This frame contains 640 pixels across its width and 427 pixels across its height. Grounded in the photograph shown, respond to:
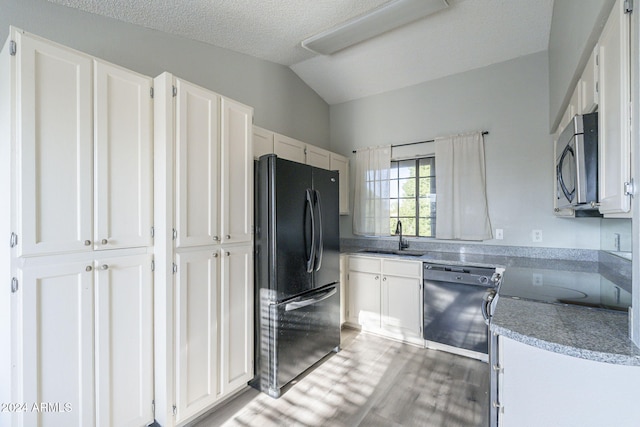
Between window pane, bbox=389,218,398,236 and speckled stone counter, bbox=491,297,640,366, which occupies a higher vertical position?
window pane, bbox=389,218,398,236

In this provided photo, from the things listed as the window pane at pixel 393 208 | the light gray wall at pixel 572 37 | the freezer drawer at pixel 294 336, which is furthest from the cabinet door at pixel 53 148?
the window pane at pixel 393 208

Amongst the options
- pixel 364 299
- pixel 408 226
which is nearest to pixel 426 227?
pixel 408 226

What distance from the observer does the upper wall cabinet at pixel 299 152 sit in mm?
2551

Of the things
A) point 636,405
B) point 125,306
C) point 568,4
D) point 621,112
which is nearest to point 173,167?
point 125,306

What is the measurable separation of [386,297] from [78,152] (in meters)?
2.86

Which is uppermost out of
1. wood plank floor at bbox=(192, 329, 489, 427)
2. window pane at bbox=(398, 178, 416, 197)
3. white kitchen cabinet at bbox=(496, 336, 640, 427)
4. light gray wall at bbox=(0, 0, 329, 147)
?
light gray wall at bbox=(0, 0, 329, 147)

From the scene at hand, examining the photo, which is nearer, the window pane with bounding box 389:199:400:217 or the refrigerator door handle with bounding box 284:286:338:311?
the refrigerator door handle with bounding box 284:286:338:311

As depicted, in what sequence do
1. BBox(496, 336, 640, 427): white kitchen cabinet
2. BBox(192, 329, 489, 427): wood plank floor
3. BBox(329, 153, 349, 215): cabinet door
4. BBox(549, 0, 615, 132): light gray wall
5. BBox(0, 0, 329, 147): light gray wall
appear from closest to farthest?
1. BBox(496, 336, 640, 427): white kitchen cabinet
2. BBox(549, 0, 615, 132): light gray wall
3. BBox(0, 0, 329, 147): light gray wall
4. BBox(192, 329, 489, 427): wood plank floor
5. BBox(329, 153, 349, 215): cabinet door

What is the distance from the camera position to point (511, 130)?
115 inches

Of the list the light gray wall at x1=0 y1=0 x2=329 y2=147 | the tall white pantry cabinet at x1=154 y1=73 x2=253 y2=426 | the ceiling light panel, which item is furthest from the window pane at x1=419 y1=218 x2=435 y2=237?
the tall white pantry cabinet at x1=154 y1=73 x2=253 y2=426

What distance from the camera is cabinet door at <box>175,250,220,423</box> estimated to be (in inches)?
68.2

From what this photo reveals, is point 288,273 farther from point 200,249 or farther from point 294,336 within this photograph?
point 200,249

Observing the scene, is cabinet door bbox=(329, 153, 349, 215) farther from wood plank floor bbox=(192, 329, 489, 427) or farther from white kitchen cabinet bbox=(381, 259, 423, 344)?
wood plank floor bbox=(192, 329, 489, 427)

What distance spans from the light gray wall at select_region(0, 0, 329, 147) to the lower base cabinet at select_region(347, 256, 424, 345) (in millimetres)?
1865
